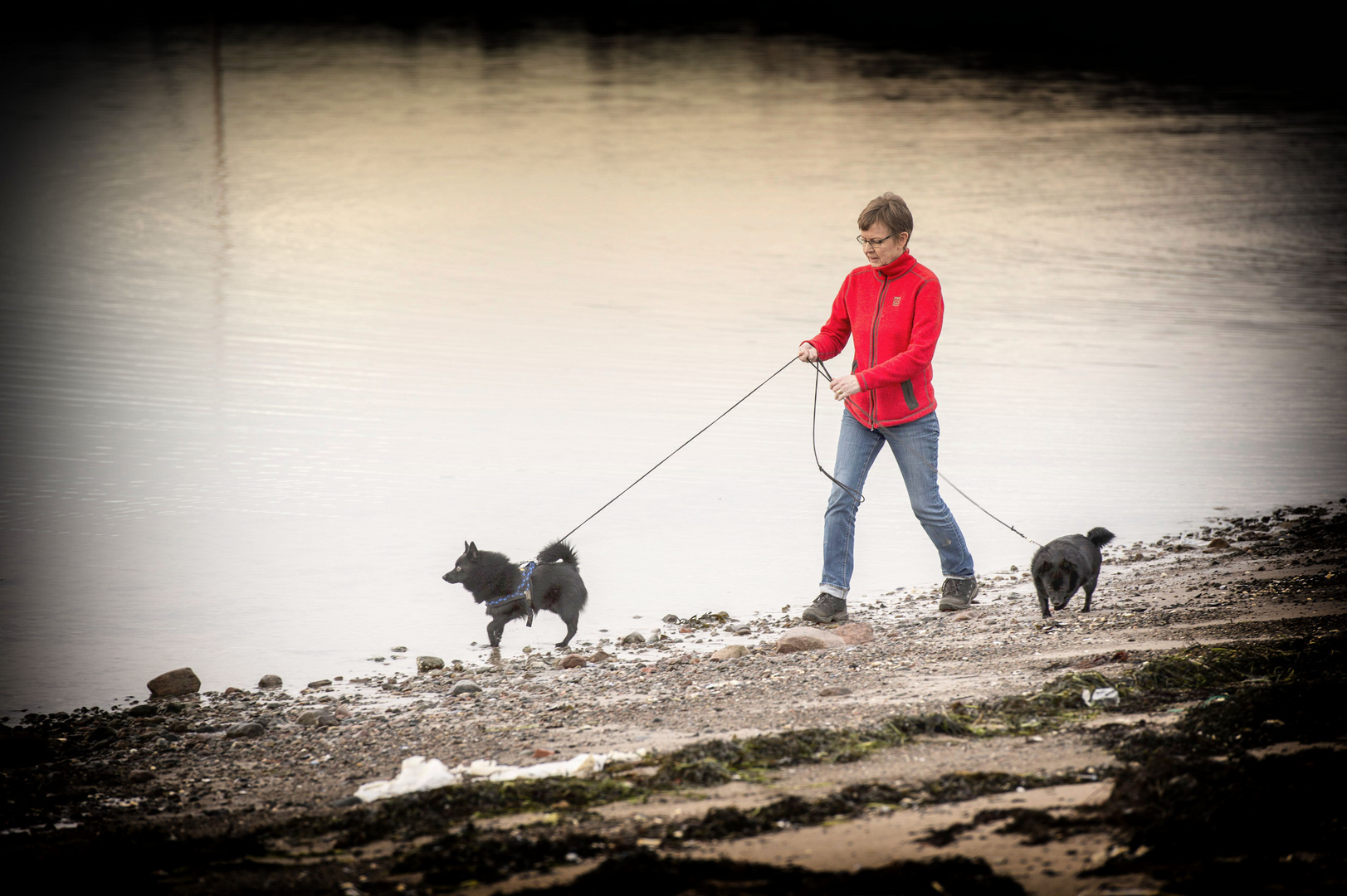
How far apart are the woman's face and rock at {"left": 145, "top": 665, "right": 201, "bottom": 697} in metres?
3.26

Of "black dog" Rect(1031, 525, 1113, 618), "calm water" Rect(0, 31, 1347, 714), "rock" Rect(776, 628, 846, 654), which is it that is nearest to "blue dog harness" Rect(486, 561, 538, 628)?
"calm water" Rect(0, 31, 1347, 714)

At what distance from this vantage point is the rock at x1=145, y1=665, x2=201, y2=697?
5312 mm

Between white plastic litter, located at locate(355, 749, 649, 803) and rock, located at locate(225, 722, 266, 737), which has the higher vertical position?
rock, located at locate(225, 722, 266, 737)

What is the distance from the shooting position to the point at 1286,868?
3031mm

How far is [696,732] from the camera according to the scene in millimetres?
4430

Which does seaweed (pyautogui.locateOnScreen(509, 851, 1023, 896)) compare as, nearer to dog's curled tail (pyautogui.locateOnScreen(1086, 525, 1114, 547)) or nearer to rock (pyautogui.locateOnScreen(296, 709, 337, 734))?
rock (pyautogui.locateOnScreen(296, 709, 337, 734))

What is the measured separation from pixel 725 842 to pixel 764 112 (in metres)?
29.8

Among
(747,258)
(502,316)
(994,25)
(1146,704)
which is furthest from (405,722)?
(994,25)

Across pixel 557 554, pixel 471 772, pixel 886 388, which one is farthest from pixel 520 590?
pixel 471 772

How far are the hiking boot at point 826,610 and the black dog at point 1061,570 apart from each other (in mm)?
878

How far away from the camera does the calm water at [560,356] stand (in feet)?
22.7

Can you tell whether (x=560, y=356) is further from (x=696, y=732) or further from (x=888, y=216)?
(x=696, y=732)

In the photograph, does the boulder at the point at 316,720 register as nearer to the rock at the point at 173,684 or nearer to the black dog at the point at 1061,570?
the rock at the point at 173,684

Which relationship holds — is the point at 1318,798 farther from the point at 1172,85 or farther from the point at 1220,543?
the point at 1172,85
